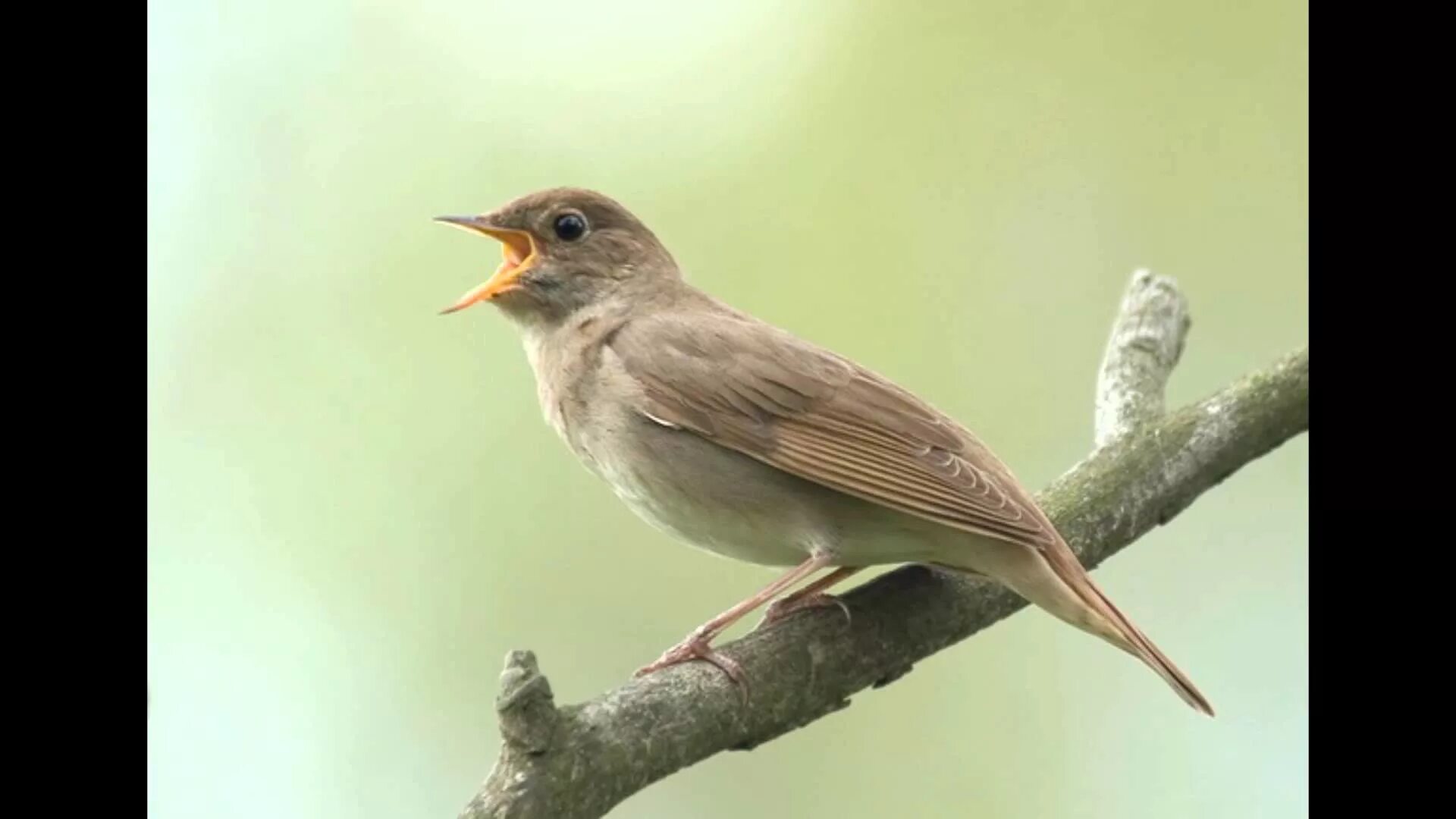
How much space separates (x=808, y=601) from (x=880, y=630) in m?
0.18

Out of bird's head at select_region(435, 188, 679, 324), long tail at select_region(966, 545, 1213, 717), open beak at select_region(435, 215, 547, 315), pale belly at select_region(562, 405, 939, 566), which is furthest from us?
bird's head at select_region(435, 188, 679, 324)

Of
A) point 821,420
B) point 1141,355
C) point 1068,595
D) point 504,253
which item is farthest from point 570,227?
point 1141,355

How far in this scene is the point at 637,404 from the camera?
3.53 m

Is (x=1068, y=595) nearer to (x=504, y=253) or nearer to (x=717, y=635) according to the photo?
(x=717, y=635)

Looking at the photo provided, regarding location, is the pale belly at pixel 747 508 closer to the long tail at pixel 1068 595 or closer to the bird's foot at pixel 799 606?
the bird's foot at pixel 799 606

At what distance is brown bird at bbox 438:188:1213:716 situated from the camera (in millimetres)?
3262

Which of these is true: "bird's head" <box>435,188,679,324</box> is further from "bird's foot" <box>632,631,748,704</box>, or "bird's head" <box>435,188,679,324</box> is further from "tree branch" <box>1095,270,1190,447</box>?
"tree branch" <box>1095,270,1190,447</box>

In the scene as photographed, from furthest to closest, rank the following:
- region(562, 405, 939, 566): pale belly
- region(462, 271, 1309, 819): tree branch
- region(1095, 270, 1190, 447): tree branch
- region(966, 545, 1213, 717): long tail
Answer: region(1095, 270, 1190, 447): tree branch
region(562, 405, 939, 566): pale belly
region(966, 545, 1213, 717): long tail
region(462, 271, 1309, 819): tree branch

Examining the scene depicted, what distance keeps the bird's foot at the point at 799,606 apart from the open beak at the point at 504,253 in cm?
105

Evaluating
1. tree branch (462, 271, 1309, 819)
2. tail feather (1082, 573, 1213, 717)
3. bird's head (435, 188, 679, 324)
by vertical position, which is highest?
bird's head (435, 188, 679, 324)

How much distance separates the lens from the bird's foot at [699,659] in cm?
307

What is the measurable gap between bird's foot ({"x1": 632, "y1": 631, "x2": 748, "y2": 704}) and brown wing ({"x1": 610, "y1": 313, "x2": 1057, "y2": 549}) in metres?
0.46

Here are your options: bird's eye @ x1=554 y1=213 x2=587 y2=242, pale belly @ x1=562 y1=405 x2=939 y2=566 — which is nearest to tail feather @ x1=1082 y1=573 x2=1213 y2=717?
pale belly @ x1=562 y1=405 x2=939 y2=566

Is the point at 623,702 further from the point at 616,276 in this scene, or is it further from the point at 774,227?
the point at 774,227
